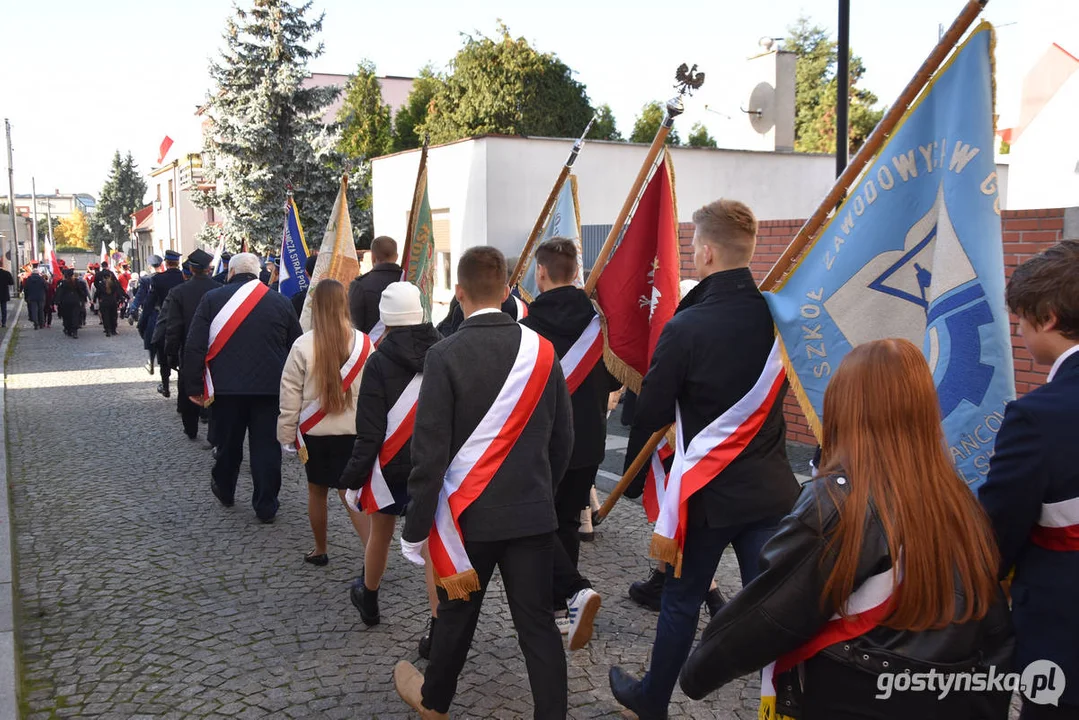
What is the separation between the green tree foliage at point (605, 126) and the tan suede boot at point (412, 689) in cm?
2976

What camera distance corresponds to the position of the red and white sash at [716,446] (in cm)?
325

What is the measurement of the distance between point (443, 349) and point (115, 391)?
1171cm

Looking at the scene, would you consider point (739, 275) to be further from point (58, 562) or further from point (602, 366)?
point (58, 562)

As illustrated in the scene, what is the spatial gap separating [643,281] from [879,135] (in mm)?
1721

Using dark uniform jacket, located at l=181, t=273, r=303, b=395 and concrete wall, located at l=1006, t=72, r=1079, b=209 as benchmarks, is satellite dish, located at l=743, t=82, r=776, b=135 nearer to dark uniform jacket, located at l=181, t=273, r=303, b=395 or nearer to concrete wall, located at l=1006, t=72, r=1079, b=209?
concrete wall, located at l=1006, t=72, r=1079, b=209

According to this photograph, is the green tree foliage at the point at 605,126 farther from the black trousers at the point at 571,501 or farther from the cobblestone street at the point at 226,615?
the black trousers at the point at 571,501

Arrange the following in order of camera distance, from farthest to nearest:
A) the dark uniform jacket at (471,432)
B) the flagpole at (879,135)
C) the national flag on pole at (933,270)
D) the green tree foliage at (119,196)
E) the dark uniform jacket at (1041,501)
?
the green tree foliage at (119,196) < the dark uniform jacket at (471,432) < the flagpole at (879,135) < the national flag on pole at (933,270) < the dark uniform jacket at (1041,501)

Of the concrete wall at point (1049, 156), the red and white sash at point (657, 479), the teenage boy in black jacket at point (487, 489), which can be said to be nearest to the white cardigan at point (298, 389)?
the red and white sash at point (657, 479)

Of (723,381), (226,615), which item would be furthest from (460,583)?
(226,615)

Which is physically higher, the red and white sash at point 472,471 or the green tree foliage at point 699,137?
the green tree foliage at point 699,137

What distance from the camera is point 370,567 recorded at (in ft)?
14.8

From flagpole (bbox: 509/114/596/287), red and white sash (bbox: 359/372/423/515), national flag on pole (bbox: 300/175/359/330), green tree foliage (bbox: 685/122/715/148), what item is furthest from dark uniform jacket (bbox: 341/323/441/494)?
green tree foliage (bbox: 685/122/715/148)

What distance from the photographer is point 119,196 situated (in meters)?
91.1

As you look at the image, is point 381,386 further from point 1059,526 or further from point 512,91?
point 512,91
